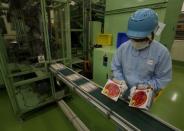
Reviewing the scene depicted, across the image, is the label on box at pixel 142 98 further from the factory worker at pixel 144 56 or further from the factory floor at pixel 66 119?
the factory floor at pixel 66 119

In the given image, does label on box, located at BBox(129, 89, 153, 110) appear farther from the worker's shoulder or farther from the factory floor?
the factory floor

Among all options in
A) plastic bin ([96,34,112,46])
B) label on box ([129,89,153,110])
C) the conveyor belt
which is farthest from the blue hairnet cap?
plastic bin ([96,34,112,46])

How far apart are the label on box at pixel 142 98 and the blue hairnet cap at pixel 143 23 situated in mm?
440

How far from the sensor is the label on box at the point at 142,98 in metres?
0.88

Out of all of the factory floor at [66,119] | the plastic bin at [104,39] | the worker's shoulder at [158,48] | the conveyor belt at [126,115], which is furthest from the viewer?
the plastic bin at [104,39]

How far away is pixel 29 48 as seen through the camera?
8.37ft

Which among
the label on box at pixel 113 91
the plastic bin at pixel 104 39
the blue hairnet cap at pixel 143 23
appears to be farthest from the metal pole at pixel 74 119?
the plastic bin at pixel 104 39

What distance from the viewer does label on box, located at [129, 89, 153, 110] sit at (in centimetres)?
88

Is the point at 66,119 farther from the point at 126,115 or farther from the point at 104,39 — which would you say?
the point at 104,39

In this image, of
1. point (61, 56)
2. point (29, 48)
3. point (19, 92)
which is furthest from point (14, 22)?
point (19, 92)

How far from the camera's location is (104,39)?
122 inches

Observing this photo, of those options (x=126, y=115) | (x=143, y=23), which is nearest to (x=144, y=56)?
(x=143, y=23)

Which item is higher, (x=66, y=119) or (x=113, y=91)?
(x=113, y=91)

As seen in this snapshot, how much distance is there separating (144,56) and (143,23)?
11.1 inches
